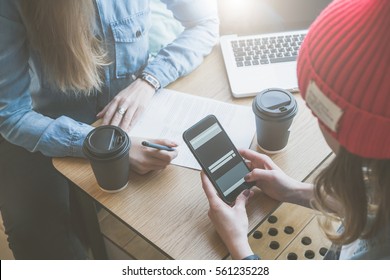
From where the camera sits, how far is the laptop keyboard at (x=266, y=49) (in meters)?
1.08

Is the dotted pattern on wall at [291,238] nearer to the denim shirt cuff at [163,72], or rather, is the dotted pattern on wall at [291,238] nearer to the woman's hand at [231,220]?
the woman's hand at [231,220]

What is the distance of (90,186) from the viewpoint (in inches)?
34.0

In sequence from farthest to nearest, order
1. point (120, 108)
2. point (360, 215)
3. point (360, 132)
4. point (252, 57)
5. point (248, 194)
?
1. point (252, 57)
2. point (120, 108)
3. point (248, 194)
4. point (360, 215)
5. point (360, 132)

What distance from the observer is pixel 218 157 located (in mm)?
824

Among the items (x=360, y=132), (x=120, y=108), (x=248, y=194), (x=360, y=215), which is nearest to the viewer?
(x=360, y=132)

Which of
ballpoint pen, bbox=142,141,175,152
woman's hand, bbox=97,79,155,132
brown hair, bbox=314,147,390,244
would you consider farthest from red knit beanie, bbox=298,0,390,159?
woman's hand, bbox=97,79,155,132

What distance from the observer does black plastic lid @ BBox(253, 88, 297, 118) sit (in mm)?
827

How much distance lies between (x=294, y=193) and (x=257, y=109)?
0.18 metres

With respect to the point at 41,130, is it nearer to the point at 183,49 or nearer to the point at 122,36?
the point at 122,36

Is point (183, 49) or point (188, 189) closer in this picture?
point (188, 189)

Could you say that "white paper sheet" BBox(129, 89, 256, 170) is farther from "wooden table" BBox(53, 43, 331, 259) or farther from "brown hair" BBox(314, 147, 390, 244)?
"brown hair" BBox(314, 147, 390, 244)

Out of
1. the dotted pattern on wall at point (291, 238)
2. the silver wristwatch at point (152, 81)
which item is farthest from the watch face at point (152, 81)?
the dotted pattern on wall at point (291, 238)

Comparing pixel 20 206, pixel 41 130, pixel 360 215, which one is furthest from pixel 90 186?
pixel 360 215

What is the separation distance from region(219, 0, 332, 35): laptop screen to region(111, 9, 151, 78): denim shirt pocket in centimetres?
26
